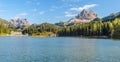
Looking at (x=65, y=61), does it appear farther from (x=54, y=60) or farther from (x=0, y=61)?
(x=0, y=61)

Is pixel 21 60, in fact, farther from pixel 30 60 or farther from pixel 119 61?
pixel 119 61

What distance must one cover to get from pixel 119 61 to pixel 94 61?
20.8 ft

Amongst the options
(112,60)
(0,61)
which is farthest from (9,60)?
(112,60)

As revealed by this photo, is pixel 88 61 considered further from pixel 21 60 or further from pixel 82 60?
pixel 21 60

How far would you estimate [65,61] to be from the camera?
2470 inches

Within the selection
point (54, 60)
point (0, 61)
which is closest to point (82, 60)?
point (54, 60)

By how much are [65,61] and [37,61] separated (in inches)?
276

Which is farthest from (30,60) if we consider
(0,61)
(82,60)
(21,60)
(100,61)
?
(100,61)

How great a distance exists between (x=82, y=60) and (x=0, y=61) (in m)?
20.9

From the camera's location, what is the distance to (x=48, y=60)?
6419 cm

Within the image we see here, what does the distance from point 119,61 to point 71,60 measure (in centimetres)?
1222

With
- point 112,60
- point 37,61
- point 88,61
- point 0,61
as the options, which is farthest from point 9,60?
point 112,60

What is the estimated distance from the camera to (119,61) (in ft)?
209

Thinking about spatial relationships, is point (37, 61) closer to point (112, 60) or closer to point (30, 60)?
point (30, 60)
